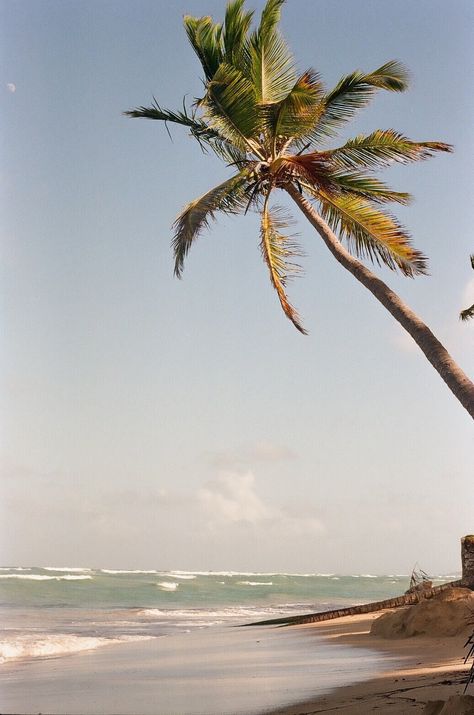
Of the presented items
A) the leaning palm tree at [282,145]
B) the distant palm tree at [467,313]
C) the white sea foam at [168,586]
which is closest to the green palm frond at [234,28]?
the leaning palm tree at [282,145]

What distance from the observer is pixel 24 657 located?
37.5 feet

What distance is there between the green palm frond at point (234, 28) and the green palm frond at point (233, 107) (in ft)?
3.35

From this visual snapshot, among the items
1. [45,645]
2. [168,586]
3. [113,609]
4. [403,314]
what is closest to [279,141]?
[403,314]

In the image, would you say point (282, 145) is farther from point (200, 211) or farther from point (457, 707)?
point (457, 707)

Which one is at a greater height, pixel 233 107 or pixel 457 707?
pixel 233 107

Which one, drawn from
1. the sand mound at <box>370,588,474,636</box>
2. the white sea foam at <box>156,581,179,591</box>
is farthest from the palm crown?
the white sea foam at <box>156,581,179,591</box>

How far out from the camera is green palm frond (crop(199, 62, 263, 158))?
29.7 feet

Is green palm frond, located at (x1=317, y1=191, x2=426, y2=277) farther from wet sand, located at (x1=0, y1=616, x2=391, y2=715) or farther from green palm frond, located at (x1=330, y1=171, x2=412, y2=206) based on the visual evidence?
wet sand, located at (x1=0, y1=616, x2=391, y2=715)

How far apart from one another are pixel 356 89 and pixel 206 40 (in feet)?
6.93

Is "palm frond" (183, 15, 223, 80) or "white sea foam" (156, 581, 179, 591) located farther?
"white sea foam" (156, 581, 179, 591)

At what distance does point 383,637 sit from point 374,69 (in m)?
7.50

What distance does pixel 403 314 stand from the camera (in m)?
7.64

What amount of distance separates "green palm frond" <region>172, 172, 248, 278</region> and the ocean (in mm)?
6312

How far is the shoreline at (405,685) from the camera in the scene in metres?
4.99
